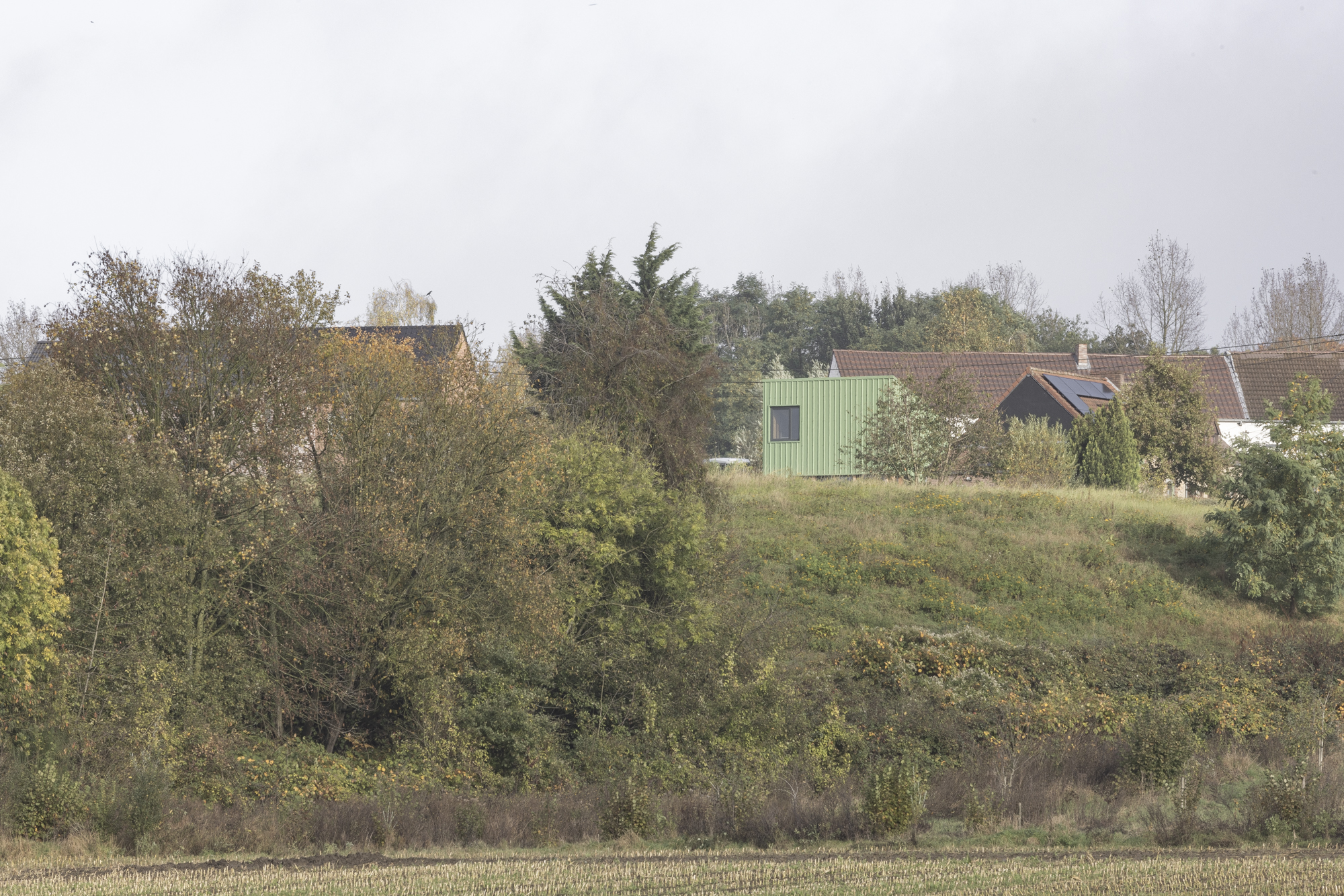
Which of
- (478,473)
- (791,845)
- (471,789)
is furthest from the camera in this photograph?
(478,473)

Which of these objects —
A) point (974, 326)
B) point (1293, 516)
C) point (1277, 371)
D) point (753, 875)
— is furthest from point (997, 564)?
point (974, 326)

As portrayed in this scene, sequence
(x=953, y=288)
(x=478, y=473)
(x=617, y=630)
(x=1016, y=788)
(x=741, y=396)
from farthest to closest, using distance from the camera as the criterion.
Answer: (x=953, y=288) < (x=741, y=396) < (x=617, y=630) < (x=478, y=473) < (x=1016, y=788)

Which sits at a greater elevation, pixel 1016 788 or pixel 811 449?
pixel 811 449

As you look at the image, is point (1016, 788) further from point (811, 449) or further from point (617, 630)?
point (811, 449)

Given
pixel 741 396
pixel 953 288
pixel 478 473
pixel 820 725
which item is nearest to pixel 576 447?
pixel 478 473

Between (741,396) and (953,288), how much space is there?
59.2ft

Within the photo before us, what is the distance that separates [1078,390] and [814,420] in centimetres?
1364

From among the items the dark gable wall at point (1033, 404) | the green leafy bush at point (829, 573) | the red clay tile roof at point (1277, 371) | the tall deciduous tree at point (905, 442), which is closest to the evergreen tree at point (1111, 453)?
the tall deciduous tree at point (905, 442)

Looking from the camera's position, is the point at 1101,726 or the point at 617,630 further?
the point at 617,630

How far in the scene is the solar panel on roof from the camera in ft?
141

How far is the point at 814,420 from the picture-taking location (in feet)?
123

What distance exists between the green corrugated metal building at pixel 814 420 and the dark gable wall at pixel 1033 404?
9381 millimetres

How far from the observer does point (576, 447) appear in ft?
56.6

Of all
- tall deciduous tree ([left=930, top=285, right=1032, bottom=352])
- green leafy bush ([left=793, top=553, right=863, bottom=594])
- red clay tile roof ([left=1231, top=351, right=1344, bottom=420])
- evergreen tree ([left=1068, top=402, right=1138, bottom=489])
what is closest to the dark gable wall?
evergreen tree ([left=1068, top=402, right=1138, bottom=489])
